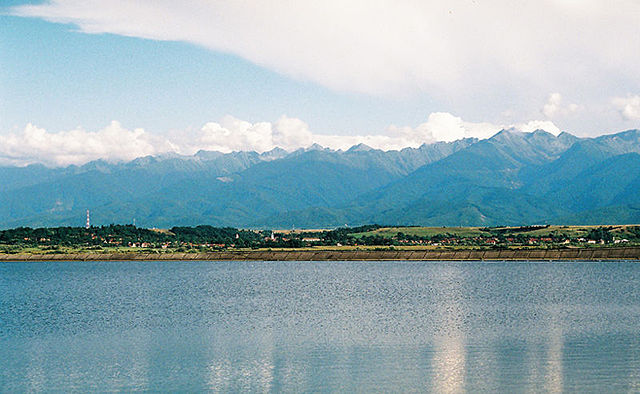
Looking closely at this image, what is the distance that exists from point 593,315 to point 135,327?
162ft

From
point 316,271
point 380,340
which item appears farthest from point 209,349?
point 316,271

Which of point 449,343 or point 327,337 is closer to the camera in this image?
point 449,343

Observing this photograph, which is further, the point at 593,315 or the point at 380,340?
the point at 593,315

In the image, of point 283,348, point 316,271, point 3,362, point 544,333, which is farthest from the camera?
point 316,271

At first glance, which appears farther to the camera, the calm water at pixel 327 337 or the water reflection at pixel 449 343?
the calm water at pixel 327 337

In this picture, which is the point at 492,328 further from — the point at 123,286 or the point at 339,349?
the point at 123,286

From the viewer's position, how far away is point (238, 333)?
69.0 m

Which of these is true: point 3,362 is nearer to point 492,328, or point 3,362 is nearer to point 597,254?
point 492,328

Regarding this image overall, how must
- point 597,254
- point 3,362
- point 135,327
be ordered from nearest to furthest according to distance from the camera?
point 3,362 < point 135,327 < point 597,254

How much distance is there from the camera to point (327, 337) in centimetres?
6531

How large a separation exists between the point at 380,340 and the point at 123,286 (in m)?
78.4

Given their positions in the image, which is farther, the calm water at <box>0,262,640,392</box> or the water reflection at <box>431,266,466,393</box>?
the calm water at <box>0,262,640,392</box>

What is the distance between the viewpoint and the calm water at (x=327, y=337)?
47.9m

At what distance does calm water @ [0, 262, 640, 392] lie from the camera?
47875 mm
